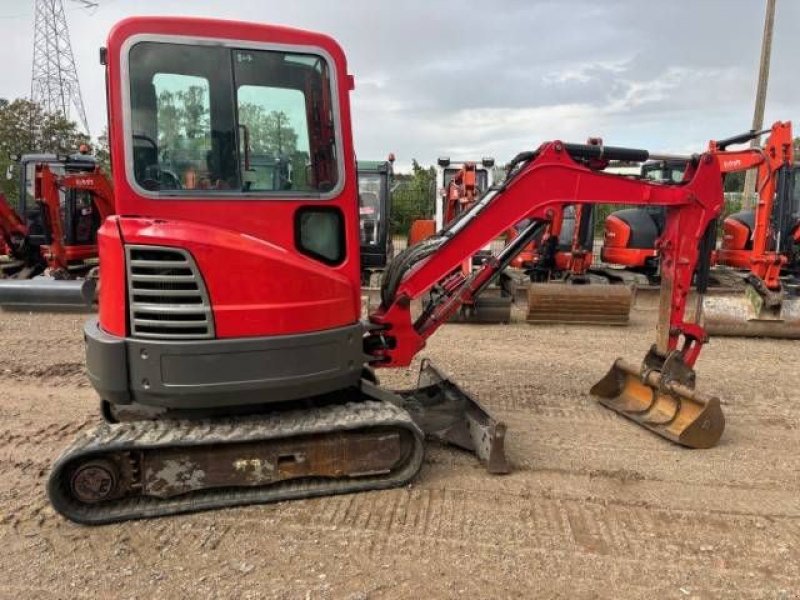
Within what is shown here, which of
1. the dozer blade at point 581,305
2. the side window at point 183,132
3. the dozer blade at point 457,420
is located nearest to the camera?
the side window at point 183,132

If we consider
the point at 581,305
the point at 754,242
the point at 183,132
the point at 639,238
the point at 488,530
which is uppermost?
the point at 183,132

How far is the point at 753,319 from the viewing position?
848 centimetres

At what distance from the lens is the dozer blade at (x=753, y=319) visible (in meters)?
8.43

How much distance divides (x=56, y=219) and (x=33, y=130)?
2065 centimetres

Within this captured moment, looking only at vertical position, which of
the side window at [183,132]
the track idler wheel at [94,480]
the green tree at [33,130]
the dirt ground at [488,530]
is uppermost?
the green tree at [33,130]

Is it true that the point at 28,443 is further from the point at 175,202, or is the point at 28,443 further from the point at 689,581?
the point at 689,581

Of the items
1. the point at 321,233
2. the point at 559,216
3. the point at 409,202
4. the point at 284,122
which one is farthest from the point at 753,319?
the point at 409,202

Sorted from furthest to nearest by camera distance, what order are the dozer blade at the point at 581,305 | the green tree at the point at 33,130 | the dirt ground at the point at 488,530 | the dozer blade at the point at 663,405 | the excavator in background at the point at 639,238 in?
the green tree at the point at 33,130 < the excavator in background at the point at 639,238 < the dozer blade at the point at 581,305 < the dozer blade at the point at 663,405 < the dirt ground at the point at 488,530

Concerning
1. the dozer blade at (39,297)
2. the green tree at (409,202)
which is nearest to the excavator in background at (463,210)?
the dozer blade at (39,297)

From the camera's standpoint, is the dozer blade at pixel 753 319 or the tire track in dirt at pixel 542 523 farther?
the dozer blade at pixel 753 319

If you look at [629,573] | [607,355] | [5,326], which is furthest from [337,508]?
[5,326]

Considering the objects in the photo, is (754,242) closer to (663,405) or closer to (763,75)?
(663,405)

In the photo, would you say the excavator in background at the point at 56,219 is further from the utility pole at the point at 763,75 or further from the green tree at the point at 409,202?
the utility pole at the point at 763,75

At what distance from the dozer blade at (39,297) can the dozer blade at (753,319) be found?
9.06 meters
